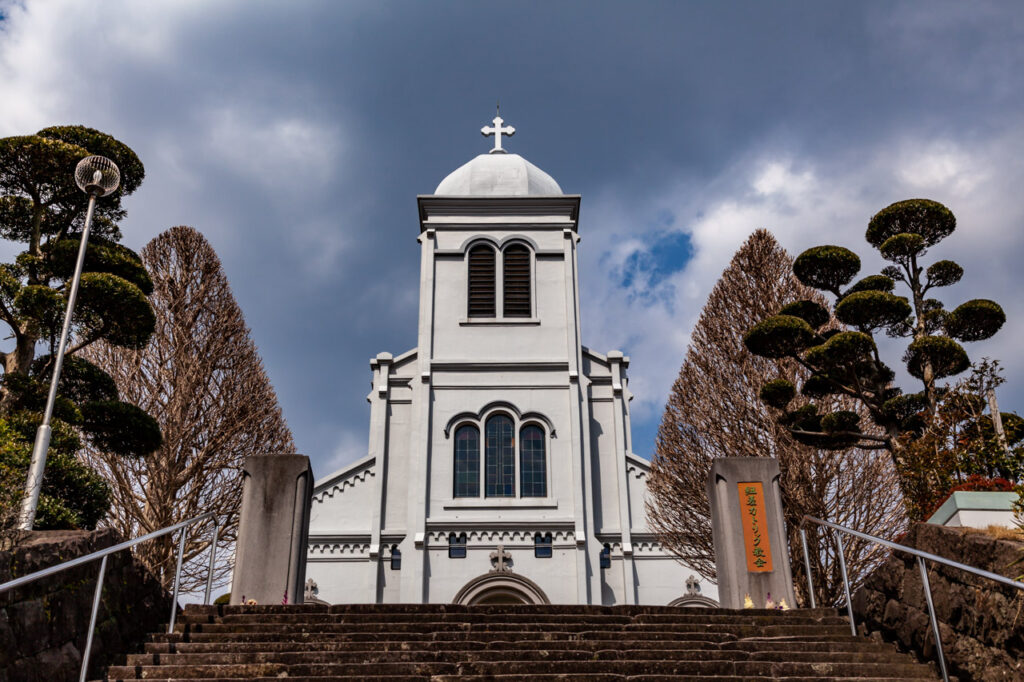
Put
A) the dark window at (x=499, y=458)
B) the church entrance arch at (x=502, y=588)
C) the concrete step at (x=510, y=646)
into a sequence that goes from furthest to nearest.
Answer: the dark window at (x=499, y=458)
the church entrance arch at (x=502, y=588)
the concrete step at (x=510, y=646)

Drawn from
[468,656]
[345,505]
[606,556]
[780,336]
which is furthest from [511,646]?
[345,505]

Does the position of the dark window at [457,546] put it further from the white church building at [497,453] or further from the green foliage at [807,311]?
the green foliage at [807,311]

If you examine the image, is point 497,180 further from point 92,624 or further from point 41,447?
point 92,624

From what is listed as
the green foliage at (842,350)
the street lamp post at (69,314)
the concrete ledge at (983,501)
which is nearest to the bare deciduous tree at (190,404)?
the street lamp post at (69,314)

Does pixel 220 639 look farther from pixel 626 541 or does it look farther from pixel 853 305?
pixel 626 541

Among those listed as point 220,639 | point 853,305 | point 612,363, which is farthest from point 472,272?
point 220,639

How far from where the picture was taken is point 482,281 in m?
26.3

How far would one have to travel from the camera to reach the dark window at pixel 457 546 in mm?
22502

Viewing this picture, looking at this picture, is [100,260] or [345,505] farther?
[345,505]

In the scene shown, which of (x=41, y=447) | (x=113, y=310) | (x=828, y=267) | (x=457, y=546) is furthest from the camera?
(x=457, y=546)

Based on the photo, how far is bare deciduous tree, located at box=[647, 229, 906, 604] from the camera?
19000 mm

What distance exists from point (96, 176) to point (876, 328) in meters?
13.4

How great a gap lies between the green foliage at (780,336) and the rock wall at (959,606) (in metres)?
8.18

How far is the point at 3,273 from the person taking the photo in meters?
13.0
